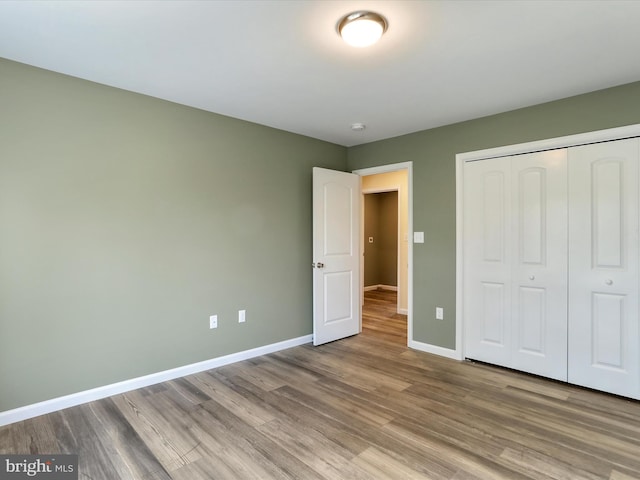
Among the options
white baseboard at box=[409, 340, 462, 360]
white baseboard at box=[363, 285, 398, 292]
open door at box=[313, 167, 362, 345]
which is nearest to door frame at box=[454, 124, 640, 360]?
white baseboard at box=[409, 340, 462, 360]

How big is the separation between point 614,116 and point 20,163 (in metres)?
4.38

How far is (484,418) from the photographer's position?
7.80 feet

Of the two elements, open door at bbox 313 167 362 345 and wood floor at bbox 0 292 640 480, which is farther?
open door at bbox 313 167 362 345

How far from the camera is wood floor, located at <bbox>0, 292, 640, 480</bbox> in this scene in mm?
1875

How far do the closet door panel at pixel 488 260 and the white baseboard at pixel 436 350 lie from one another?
0.11 m

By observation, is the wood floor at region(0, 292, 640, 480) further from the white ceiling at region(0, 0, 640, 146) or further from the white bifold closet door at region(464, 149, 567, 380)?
the white ceiling at region(0, 0, 640, 146)

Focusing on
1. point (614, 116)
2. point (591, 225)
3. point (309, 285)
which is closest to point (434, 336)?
point (309, 285)

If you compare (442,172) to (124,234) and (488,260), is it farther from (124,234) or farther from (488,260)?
(124,234)

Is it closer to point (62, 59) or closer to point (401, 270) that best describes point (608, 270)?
point (401, 270)

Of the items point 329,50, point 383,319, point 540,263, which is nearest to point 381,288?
point 383,319

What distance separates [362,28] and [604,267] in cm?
263

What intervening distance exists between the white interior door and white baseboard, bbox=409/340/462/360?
3.17 ft

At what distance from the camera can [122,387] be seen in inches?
108

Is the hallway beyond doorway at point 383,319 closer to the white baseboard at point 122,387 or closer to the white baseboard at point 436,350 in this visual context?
the white baseboard at point 436,350
